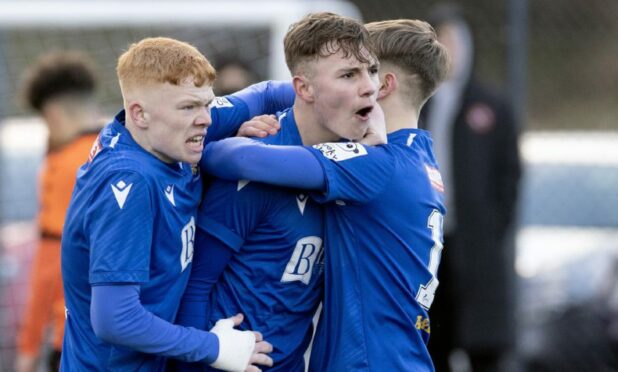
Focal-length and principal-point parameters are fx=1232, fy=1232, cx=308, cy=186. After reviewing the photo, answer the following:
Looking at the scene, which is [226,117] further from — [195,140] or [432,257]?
[432,257]

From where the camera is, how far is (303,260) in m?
3.77

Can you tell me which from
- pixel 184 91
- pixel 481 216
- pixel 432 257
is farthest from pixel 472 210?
pixel 184 91

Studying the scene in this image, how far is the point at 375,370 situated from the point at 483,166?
379 centimetres

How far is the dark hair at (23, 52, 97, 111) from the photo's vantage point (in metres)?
6.13

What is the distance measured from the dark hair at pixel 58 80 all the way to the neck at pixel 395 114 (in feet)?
8.60

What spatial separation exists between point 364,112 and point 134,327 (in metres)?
0.94

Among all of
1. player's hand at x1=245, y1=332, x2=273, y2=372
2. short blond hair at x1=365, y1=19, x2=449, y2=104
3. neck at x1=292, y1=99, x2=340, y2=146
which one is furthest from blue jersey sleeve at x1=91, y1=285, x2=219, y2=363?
short blond hair at x1=365, y1=19, x2=449, y2=104

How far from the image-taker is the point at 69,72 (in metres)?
6.14

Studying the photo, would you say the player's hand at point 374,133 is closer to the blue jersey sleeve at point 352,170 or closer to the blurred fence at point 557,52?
the blue jersey sleeve at point 352,170

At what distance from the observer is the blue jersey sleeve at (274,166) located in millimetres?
3584

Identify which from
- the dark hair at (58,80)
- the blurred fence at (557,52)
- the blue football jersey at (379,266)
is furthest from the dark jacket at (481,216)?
the blue football jersey at (379,266)

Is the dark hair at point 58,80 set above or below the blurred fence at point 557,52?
above

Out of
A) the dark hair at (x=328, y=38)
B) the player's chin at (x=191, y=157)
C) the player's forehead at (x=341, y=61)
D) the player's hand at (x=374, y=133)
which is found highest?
the dark hair at (x=328, y=38)

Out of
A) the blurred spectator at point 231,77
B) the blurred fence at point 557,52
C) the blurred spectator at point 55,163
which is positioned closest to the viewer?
the blurred spectator at point 55,163
